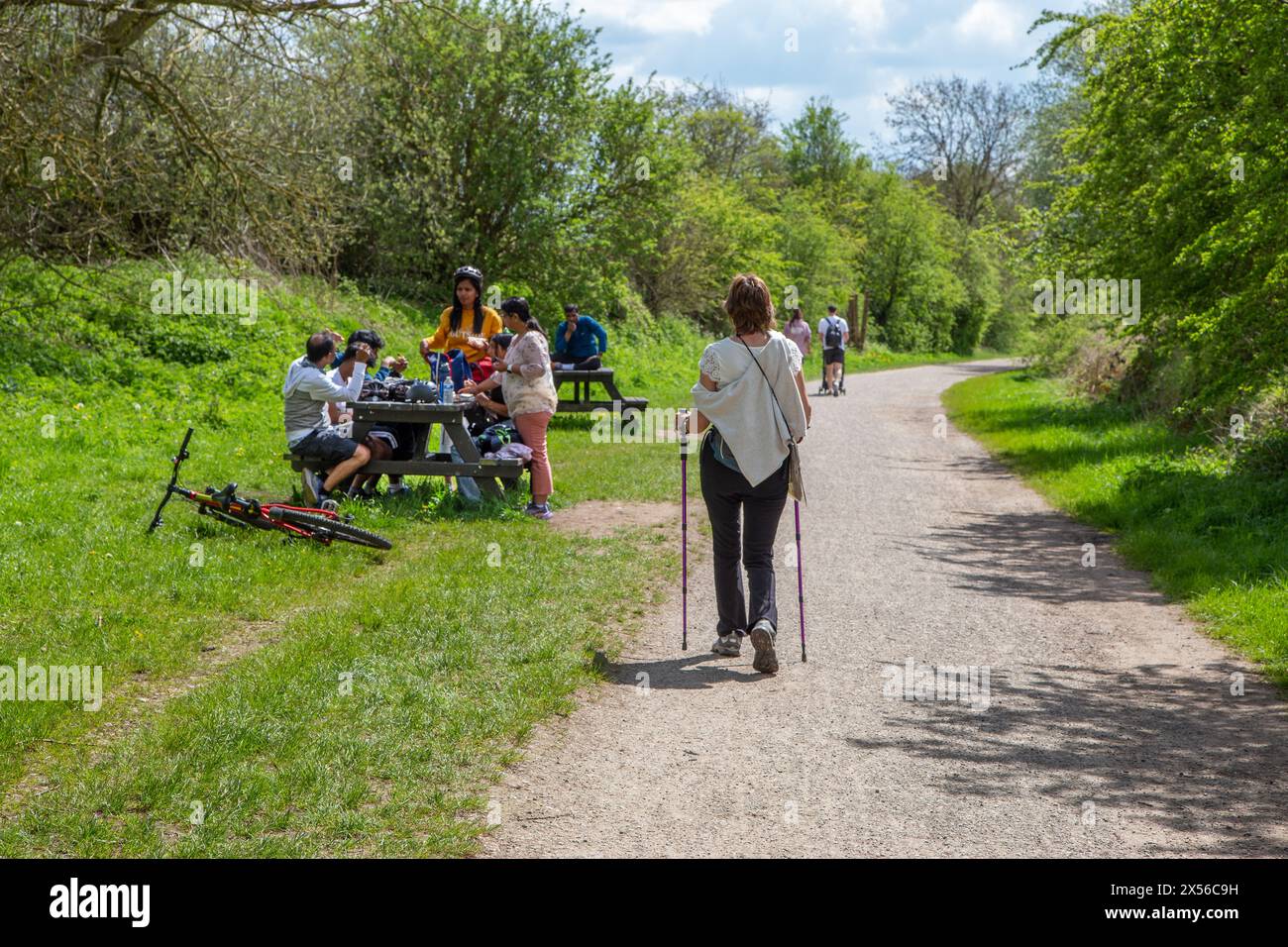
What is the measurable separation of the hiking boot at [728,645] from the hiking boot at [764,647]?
364mm

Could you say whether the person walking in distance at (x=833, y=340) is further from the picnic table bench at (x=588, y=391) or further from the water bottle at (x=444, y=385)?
the water bottle at (x=444, y=385)

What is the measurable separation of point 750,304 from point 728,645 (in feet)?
6.39

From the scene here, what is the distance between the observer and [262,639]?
716cm

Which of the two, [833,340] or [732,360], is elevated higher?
[833,340]

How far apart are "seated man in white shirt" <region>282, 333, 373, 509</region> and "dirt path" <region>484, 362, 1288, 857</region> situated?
11.3 ft

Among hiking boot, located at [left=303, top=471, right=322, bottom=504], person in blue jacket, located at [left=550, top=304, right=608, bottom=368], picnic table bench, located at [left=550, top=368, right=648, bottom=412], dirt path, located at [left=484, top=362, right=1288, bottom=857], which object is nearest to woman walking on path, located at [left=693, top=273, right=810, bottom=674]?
dirt path, located at [left=484, top=362, right=1288, bottom=857]

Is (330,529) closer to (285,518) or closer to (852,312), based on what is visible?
(285,518)

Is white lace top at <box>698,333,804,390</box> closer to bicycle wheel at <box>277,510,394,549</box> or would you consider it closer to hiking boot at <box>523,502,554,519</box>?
bicycle wheel at <box>277,510,394,549</box>

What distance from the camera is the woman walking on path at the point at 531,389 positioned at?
11469mm

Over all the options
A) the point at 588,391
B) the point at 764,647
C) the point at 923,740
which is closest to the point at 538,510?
the point at 764,647

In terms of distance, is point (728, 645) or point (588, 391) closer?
point (728, 645)

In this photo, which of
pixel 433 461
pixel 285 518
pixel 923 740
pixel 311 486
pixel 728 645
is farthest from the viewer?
pixel 433 461

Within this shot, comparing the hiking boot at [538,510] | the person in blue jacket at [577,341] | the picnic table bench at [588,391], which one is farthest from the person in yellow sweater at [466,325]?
the person in blue jacket at [577,341]

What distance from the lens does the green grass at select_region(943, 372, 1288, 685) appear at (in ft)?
28.2
